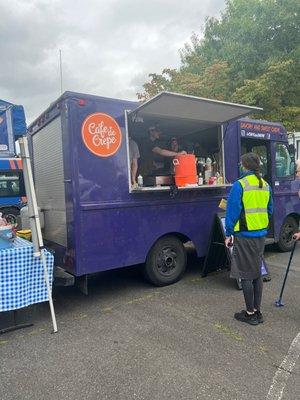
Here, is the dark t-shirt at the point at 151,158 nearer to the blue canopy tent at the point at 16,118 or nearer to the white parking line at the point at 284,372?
the blue canopy tent at the point at 16,118

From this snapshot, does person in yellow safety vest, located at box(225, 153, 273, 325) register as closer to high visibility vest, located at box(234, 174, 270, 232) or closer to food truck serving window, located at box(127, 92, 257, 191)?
high visibility vest, located at box(234, 174, 270, 232)

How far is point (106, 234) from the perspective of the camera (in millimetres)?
4785

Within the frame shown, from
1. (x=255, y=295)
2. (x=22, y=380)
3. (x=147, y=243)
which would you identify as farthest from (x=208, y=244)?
(x=22, y=380)

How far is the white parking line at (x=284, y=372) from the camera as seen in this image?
9.38ft

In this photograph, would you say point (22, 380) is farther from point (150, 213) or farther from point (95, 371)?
point (150, 213)

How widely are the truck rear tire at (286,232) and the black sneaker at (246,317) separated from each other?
3442mm

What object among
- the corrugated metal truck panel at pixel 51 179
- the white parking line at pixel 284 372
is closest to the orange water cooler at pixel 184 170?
the corrugated metal truck panel at pixel 51 179

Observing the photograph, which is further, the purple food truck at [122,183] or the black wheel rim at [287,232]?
the black wheel rim at [287,232]

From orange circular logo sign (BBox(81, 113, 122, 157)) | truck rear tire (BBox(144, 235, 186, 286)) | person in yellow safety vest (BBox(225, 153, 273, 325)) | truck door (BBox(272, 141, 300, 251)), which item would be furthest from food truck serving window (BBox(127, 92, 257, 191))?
truck door (BBox(272, 141, 300, 251))

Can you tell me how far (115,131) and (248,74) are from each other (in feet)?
45.2

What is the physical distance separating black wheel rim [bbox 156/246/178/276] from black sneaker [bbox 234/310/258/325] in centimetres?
148

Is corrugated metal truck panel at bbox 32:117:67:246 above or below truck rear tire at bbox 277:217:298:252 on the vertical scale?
above

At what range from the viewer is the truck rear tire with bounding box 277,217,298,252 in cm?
739

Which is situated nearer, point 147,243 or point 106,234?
point 106,234
